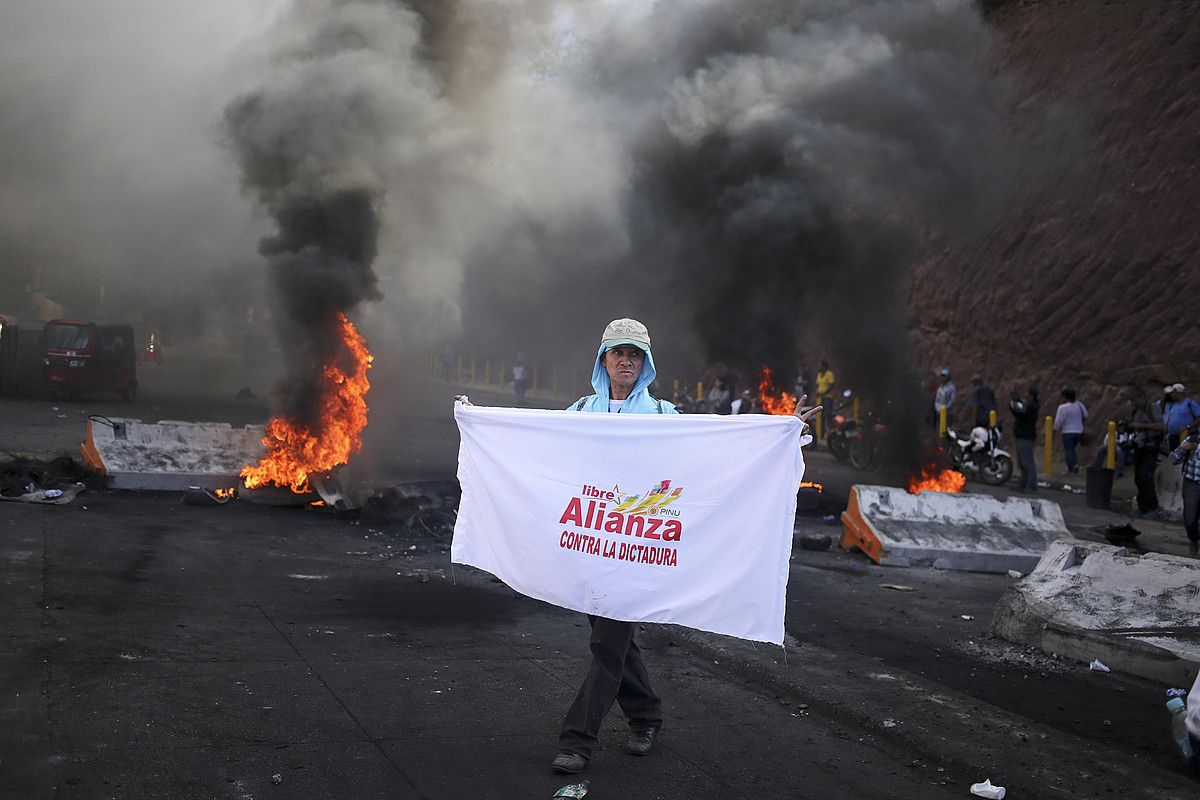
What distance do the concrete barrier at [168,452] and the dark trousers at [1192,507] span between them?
30.9 ft

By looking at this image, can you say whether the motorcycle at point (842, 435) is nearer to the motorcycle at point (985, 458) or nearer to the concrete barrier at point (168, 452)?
the motorcycle at point (985, 458)

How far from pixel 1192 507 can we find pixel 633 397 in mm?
7737

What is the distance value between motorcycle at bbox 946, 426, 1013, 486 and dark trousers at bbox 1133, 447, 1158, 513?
2883 mm

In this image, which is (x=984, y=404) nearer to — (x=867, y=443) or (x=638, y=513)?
(x=867, y=443)

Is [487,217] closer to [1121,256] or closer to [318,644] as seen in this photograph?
[1121,256]

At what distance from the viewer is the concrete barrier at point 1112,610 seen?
19.3 feet

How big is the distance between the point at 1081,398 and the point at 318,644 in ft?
54.8

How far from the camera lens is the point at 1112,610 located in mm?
6398

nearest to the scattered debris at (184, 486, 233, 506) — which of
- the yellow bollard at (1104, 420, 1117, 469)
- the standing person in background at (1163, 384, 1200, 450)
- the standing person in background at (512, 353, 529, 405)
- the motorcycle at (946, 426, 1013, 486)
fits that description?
the motorcycle at (946, 426, 1013, 486)

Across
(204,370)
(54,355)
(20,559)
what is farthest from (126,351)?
(20,559)

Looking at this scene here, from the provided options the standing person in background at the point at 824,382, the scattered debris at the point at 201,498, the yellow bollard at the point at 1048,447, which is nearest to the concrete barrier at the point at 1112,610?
Result: the scattered debris at the point at 201,498

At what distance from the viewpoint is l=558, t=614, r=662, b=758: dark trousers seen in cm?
404

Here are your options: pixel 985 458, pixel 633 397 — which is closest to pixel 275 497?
pixel 633 397

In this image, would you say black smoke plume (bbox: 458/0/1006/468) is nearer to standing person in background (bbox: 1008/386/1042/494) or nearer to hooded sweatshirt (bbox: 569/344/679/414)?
standing person in background (bbox: 1008/386/1042/494)
